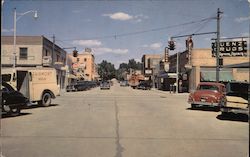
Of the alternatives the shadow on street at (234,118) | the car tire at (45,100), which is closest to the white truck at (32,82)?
the car tire at (45,100)

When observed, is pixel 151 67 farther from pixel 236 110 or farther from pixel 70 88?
pixel 236 110

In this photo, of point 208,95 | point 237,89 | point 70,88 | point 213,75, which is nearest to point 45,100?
point 208,95

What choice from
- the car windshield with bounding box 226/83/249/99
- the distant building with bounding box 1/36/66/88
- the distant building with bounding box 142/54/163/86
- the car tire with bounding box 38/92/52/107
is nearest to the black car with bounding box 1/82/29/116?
the car tire with bounding box 38/92/52/107

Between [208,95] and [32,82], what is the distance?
36.0 ft

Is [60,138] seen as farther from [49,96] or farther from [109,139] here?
[49,96]

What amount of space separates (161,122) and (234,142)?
14.9 ft

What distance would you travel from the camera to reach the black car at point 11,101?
15.9 metres

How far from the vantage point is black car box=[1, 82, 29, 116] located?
52.1 feet

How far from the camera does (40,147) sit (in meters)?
8.75

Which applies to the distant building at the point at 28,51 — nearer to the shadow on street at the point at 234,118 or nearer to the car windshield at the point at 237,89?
the shadow on street at the point at 234,118

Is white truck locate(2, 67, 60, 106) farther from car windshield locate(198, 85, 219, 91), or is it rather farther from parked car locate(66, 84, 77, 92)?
parked car locate(66, 84, 77, 92)

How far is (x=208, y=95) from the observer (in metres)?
20.9

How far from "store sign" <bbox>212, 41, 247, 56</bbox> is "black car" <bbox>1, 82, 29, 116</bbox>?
1754 centimetres

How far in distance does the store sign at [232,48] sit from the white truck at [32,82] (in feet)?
48.8
